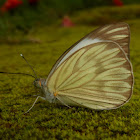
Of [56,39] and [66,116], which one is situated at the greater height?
[66,116]

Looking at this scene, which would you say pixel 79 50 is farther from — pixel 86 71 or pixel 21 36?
pixel 21 36

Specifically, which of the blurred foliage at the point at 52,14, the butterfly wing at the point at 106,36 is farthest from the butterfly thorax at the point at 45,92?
the blurred foliage at the point at 52,14

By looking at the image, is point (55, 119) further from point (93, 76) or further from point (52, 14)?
point (52, 14)

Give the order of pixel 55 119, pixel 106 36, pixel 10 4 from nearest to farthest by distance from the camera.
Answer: pixel 55 119 → pixel 106 36 → pixel 10 4

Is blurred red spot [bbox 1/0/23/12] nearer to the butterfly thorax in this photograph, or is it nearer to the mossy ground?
the mossy ground

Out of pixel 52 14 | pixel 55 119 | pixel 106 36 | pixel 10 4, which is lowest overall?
pixel 52 14

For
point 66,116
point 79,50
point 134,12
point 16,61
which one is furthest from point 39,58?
point 134,12

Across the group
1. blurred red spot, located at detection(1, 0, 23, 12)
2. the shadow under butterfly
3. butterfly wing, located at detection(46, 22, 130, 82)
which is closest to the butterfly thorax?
the shadow under butterfly

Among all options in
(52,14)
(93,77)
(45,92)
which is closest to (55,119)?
(45,92)

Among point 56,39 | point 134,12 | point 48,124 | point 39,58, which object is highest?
point 48,124
